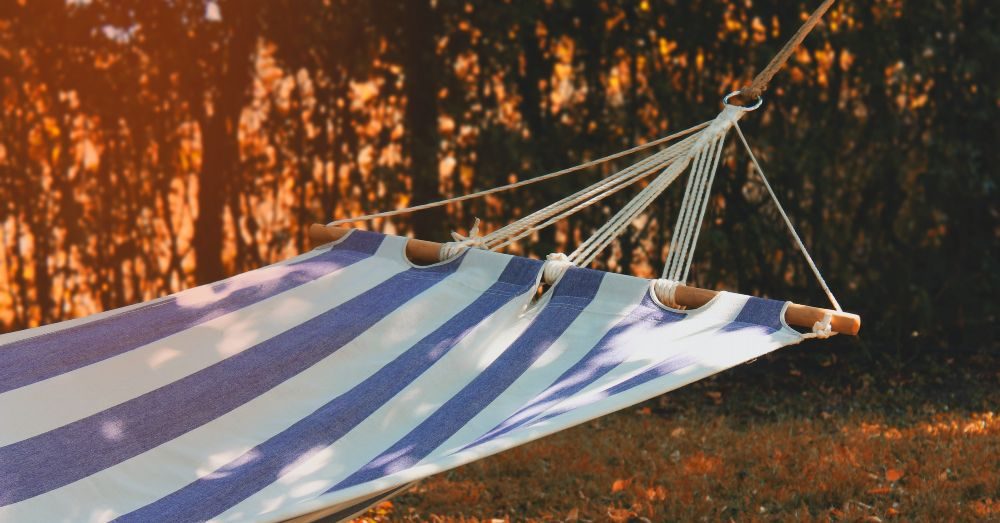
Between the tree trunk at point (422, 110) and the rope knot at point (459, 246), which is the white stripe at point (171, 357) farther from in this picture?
the tree trunk at point (422, 110)

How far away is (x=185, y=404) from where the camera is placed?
189cm

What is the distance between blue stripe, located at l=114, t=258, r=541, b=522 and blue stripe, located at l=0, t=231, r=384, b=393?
370 millimetres

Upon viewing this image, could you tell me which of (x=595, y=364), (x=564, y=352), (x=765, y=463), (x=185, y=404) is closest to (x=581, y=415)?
(x=595, y=364)

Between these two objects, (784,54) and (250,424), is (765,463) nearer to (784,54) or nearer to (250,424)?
(784,54)

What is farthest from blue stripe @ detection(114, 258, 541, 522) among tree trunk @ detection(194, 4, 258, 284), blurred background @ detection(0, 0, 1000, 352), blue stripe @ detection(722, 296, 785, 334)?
tree trunk @ detection(194, 4, 258, 284)

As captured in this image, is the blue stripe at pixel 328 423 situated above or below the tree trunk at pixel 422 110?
below

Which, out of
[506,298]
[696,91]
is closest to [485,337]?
[506,298]

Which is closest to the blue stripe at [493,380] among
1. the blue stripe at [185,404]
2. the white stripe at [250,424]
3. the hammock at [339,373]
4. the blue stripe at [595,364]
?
the hammock at [339,373]

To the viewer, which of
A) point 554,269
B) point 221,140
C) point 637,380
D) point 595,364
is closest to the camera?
point 637,380

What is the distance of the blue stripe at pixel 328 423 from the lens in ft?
5.36

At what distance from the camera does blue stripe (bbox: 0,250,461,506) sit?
171cm

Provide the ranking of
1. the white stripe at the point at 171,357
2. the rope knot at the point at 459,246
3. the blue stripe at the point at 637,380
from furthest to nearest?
the rope knot at the point at 459,246, the white stripe at the point at 171,357, the blue stripe at the point at 637,380

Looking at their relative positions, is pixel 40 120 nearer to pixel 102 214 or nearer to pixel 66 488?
pixel 102 214

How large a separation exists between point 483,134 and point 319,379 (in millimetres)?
2178
